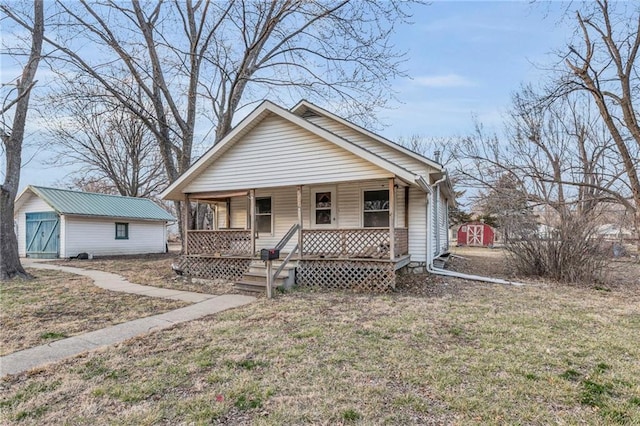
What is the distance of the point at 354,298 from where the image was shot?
817cm

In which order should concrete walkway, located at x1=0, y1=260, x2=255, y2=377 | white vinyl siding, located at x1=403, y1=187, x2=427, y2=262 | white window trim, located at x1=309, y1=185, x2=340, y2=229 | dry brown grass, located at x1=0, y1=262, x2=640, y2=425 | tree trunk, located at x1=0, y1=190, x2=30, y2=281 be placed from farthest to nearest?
white window trim, located at x1=309, y1=185, x2=340, y2=229 < white vinyl siding, located at x1=403, y1=187, x2=427, y2=262 < tree trunk, located at x1=0, y1=190, x2=30, y2=281 < concrete walkway, located at x1=0, y1=260, x2=255, y2=377 < dry brown grass, located at x1=0, y1=262, x2=640, y2=425

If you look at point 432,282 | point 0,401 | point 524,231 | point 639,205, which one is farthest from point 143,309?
point 639,205

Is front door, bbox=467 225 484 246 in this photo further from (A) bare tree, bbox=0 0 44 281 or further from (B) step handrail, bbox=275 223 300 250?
(A) bare tree, bbox=0 0 44 281

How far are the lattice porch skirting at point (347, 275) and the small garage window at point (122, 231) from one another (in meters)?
16.7

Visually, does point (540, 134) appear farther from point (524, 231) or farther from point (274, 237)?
point (274, 237)

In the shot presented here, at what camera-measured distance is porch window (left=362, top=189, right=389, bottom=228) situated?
1158 centimetres

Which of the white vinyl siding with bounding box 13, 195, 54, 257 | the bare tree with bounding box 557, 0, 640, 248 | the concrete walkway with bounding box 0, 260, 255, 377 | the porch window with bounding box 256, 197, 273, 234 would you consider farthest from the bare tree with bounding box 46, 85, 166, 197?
the bare tree with bounding box 557, 0, 640, 248

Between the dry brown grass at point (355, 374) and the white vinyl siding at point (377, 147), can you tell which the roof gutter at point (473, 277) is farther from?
the dry brown grass at point (355, 374)

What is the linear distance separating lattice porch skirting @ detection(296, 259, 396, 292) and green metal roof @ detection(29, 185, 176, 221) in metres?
15.2

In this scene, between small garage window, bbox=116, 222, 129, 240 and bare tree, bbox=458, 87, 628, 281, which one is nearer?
bare tree, bbox=458, 87, 628, 281

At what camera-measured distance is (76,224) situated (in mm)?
19250

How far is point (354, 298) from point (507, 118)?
20.9m

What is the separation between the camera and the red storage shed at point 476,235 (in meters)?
31.5

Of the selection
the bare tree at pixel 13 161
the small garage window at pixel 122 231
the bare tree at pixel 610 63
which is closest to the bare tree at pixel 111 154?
the small garage window at pixel 122 231
